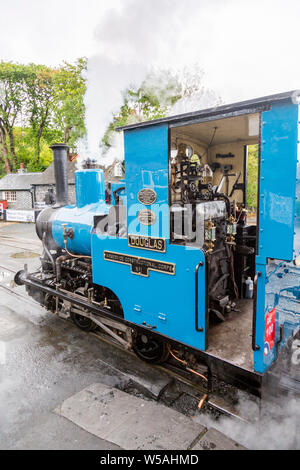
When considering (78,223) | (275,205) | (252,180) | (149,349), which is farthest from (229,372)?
(252,180)

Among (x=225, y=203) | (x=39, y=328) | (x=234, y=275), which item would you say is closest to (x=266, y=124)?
(x=225, y=203)

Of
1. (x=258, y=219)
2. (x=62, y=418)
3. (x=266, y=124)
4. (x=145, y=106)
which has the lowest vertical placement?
(x=62, y=418)

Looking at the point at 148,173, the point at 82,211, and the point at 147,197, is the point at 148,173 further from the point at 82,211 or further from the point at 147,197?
the point at 82,211

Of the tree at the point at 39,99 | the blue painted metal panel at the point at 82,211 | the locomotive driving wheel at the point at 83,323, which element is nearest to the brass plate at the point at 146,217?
the blue painted metal panel at the point at 82,211

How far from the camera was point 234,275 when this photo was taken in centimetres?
469

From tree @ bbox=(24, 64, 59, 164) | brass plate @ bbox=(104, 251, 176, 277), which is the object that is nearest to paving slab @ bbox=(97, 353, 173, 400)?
brass plate @ bbox=(104, 251, 176, 277)

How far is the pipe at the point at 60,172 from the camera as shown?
6.53 m

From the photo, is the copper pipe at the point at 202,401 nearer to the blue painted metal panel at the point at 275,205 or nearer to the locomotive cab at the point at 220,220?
the locomotive cab at the point at 220,220

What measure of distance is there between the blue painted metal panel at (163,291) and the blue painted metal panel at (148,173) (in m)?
0.28

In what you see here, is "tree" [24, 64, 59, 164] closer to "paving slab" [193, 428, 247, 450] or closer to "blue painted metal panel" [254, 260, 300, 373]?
"blue painted metal panel" [254, 260, 300, 373]

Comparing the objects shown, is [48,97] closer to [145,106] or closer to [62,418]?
[145,106]

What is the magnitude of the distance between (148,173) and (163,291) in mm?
1403

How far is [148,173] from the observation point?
3545 millimetres
